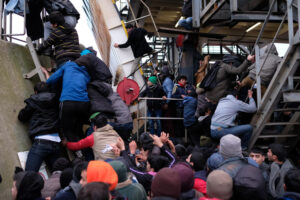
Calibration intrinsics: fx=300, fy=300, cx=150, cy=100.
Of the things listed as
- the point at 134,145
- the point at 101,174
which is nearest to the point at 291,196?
the point at 101,174

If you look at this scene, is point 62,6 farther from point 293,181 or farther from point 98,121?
point 293,181

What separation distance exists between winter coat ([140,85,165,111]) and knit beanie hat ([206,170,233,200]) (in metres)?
4.85

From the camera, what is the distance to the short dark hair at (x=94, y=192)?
233cm

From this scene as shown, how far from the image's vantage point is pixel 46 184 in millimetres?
3732

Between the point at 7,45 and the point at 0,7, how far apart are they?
800 millimetres

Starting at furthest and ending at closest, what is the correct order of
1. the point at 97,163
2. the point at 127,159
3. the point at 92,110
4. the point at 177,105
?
the point at 177,105, the point at 92,110, the point at 127,159, the point at 97,163

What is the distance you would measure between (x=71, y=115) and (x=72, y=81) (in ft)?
1.92

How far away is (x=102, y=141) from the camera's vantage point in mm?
4918

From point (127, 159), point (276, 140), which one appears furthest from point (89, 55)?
point (276, 140)

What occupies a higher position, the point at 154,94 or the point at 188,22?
the point at 188,22

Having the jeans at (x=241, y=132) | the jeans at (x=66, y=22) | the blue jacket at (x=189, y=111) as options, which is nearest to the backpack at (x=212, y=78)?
the blue jacket at (x=189, y=111)

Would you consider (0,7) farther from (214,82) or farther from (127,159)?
(214,82)

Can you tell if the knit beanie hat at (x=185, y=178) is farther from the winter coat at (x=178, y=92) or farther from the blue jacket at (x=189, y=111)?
the winter coat at (x=178, y=92)

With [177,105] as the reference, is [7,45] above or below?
above
